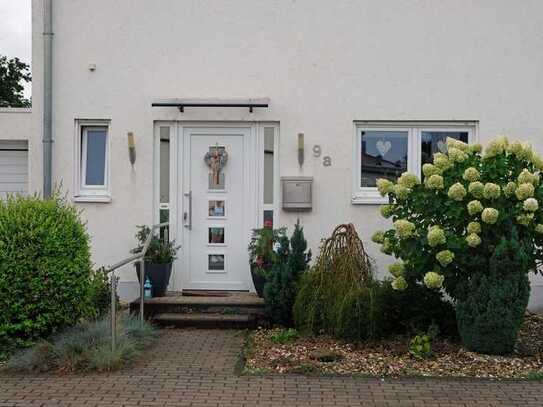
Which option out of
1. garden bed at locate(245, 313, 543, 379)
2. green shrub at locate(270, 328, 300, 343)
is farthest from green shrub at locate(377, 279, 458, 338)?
green shrub at locate(270, 328, 300, 343)

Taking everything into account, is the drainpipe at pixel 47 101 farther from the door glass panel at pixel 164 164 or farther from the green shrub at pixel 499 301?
the green shrub at pixel 499 301

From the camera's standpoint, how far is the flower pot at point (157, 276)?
9.10m

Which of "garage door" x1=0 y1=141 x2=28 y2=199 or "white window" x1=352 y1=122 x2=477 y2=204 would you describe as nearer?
"white window" x1=352 y1=122 x2=477 y2=204

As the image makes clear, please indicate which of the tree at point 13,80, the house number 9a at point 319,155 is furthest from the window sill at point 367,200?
the tree at point 13,80

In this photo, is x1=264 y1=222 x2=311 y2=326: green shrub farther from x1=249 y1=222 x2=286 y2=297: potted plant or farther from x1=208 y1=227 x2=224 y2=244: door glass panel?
x1=208 y1=227 x2=224 y2=244: door glass panel

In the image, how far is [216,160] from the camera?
9.52 meters

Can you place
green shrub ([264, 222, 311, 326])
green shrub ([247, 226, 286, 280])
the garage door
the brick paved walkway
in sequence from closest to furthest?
1. the brick paved walkway
2. green shrub ([264, 222, 311, 326])
3. green shrub ([247, 226, 286, 280])
4. the garage door

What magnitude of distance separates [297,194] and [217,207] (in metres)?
1.10

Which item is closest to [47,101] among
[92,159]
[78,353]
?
[92,159]

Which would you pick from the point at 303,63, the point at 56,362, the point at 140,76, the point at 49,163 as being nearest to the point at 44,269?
the point at 56,362

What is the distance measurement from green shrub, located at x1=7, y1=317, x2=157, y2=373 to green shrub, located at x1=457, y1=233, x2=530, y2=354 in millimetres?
3329

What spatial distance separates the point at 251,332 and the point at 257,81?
3307 mm

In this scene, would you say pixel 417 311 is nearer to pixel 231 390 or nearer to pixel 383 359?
pixel 383 359

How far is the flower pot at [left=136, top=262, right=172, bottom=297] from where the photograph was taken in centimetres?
910
